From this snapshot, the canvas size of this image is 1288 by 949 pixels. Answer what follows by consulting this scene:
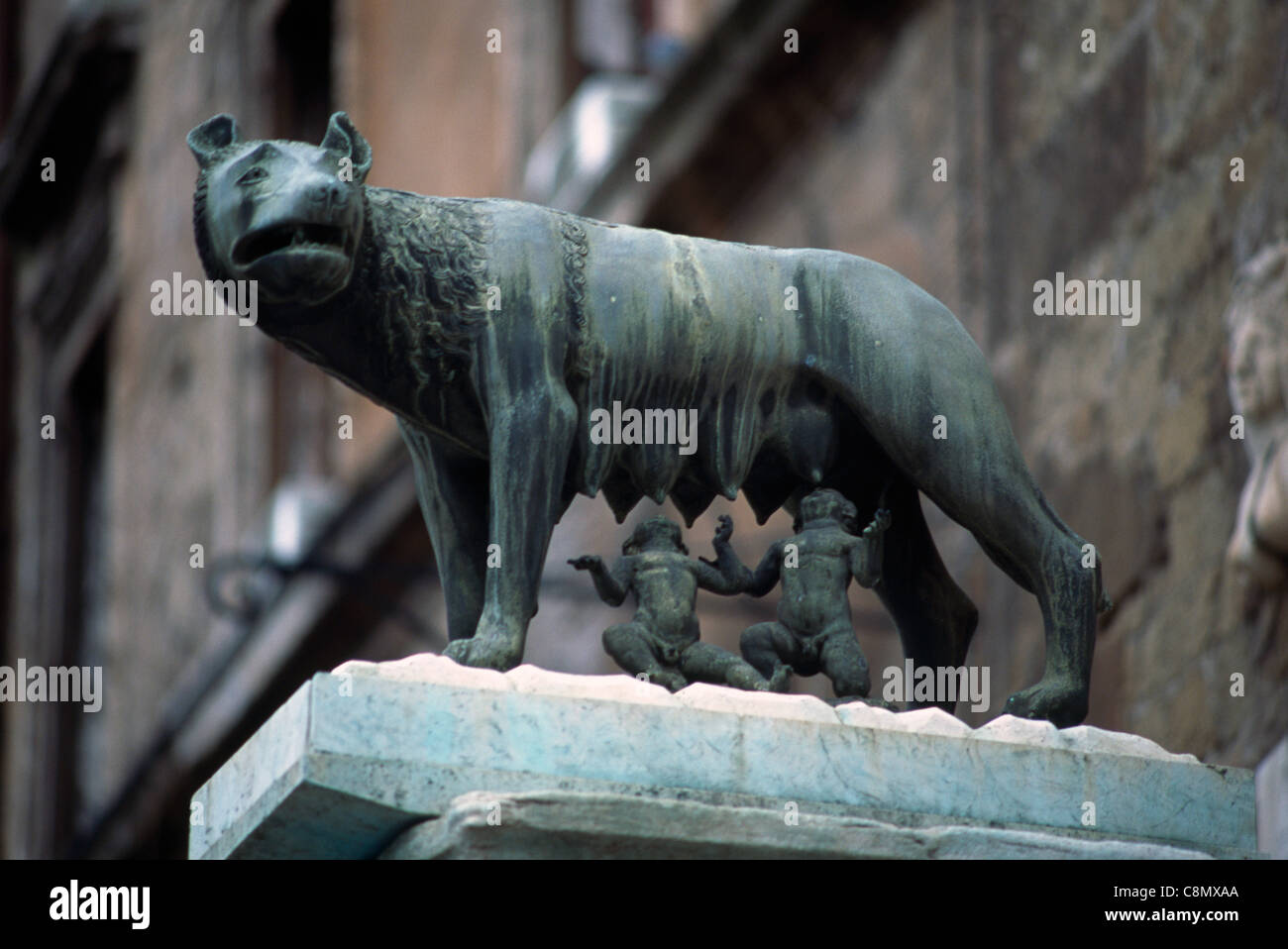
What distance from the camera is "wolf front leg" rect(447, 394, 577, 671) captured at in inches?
191

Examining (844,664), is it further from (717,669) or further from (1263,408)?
(1263,408)

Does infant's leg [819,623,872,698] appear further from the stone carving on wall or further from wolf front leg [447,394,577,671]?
the stone carving on wall

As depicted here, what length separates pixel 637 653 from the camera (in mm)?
4863

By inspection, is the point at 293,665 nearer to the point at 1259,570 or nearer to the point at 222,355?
the point at 222,355

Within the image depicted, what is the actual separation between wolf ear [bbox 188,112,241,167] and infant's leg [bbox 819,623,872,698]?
1.38 m

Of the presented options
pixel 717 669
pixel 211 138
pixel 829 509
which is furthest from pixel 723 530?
pixel 211 138

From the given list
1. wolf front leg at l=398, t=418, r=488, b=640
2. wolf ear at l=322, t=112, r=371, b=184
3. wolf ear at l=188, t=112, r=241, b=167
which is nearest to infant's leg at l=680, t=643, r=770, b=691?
wolf front leg at l=398, t=418, r=488, b=640

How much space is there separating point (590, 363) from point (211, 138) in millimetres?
782

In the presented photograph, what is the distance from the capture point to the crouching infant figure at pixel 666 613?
4.86 metres

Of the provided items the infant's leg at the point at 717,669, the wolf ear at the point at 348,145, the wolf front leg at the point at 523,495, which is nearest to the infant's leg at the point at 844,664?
the infant's leg at the point at 717,669

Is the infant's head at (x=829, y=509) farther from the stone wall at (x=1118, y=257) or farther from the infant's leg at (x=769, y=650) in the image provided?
the stone wall at (x=1118, y=257)

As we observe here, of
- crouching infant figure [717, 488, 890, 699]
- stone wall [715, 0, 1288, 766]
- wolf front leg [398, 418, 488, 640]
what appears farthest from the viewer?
stone wall [715, 0, 1288, 766]
